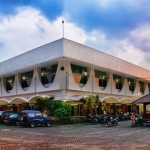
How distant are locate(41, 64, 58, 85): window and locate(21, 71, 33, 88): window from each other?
286cm

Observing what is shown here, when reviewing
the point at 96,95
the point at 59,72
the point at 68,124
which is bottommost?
the point at 68,124

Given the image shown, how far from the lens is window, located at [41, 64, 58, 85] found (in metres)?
32.4

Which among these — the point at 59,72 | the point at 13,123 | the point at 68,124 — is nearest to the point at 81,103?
the point at 59,72

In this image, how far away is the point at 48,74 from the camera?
3328cm

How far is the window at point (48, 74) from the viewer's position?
32438 millimetres

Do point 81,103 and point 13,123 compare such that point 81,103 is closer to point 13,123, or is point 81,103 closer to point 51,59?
point 51,59

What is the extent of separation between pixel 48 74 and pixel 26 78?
18.3 feet

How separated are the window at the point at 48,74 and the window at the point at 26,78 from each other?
9.38 feet

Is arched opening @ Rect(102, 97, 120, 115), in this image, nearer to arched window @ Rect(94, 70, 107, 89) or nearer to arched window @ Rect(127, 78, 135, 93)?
arched window @ Rect(94, 70, 107, 89)

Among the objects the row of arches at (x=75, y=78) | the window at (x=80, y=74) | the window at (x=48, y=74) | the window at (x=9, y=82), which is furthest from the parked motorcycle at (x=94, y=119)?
the window at (x=9, y=82)

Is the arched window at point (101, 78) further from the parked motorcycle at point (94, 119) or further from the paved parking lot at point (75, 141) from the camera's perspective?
the paved parking lot at point (75, 141)

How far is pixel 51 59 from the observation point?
99.6ft

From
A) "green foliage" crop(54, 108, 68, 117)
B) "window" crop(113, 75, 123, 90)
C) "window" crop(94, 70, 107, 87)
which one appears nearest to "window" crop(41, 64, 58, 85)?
"green foliage" crop(54, 108, 68, 117)

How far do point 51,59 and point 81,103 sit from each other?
292 inches
